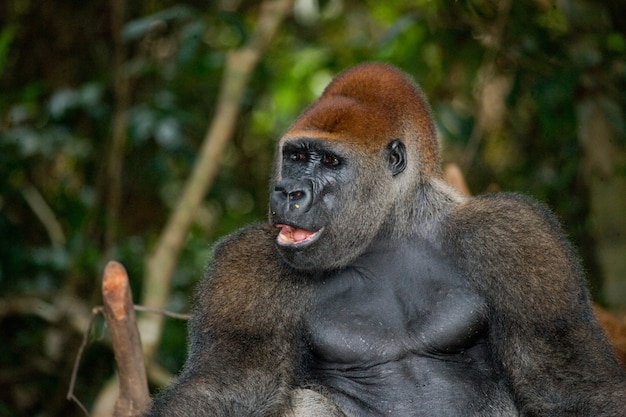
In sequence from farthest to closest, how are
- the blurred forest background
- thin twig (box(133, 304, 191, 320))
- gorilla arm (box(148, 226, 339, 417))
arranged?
the blurred forest background → thin twig (box(133, 304, 191, 320)) → gorilla arm (box(148, 226, 339, 417))

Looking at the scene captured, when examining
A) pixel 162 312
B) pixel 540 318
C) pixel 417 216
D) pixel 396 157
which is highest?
pixel 396 157

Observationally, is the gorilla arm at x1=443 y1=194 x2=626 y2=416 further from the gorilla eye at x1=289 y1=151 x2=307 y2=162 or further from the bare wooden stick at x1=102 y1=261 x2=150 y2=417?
the bare wooden stick at x1=102 y1=261 x2=150 y2=417

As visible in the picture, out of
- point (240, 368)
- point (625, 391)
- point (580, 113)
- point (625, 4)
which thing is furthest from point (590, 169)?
point (240, 368)

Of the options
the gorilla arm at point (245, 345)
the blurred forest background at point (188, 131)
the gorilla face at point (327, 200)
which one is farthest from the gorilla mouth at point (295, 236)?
the blurred forest background at point (188, 131)

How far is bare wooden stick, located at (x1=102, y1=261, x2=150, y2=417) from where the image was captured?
5.02 metres

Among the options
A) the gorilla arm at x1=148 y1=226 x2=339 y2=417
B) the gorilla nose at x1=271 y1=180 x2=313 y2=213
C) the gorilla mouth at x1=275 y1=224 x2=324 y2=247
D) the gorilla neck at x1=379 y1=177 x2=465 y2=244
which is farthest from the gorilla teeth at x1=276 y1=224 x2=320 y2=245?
the gorilla neck at x1=379 y1=177 x2=465 y2=244

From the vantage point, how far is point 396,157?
189 inches

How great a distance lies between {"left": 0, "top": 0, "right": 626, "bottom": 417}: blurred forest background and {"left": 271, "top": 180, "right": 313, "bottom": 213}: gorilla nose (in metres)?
2.54

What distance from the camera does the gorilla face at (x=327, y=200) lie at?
14.9 feet

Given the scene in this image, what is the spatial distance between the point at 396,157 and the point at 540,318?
1.00 m

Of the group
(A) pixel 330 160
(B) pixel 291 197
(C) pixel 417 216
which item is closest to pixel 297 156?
(A) pixel 330 160

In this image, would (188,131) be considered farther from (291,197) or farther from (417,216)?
(291,197)

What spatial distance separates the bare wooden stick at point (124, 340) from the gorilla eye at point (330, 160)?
47.0 inches

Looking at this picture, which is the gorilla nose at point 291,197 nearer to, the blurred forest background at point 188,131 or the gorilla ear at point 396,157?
the gorilla ear at point 396,157
